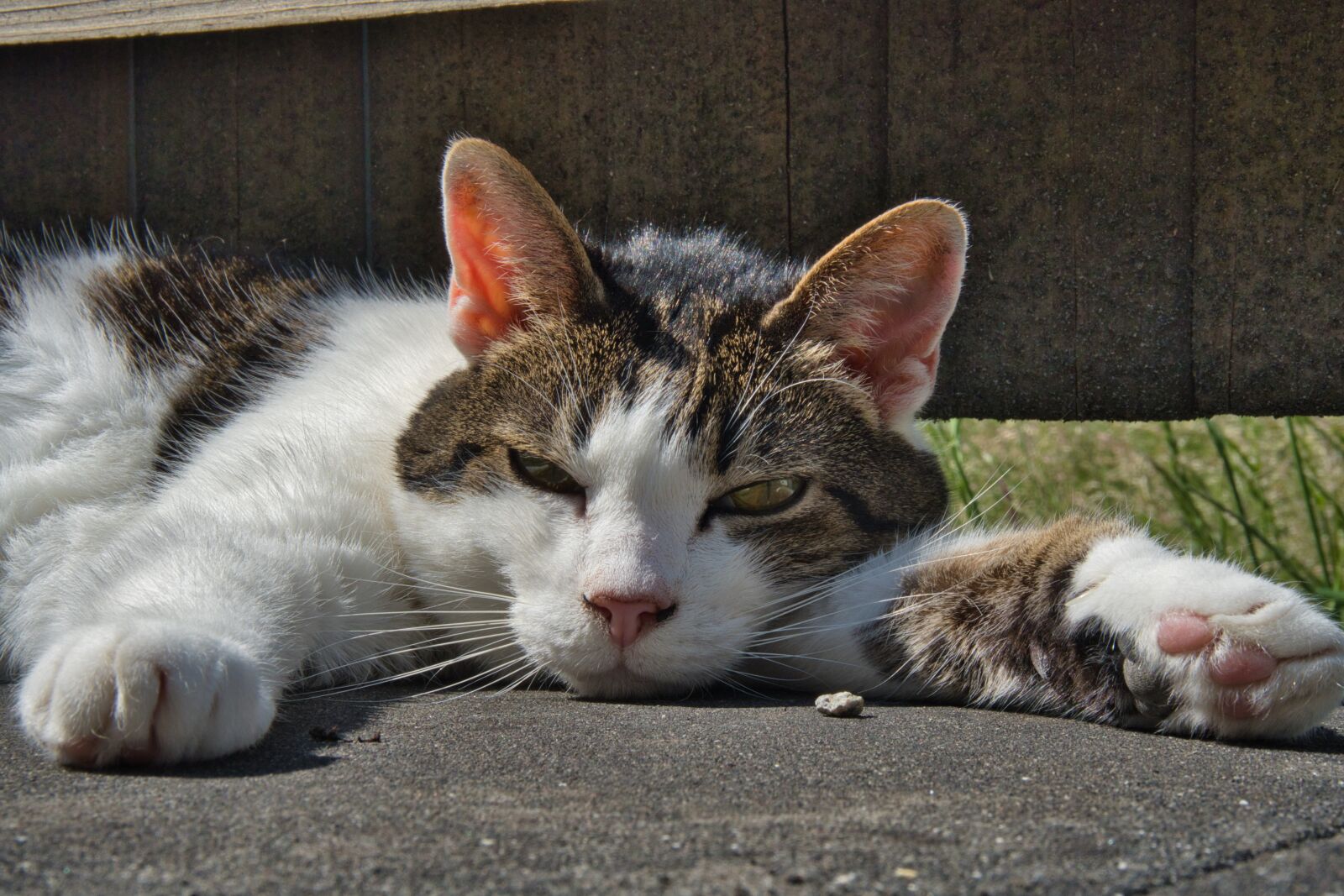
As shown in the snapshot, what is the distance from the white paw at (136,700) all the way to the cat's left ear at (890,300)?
1113mm

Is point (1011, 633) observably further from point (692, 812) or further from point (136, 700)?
point (136, 700)

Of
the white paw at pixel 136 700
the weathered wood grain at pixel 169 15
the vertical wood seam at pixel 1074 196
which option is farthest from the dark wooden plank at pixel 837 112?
the white paw at pixel 136 700

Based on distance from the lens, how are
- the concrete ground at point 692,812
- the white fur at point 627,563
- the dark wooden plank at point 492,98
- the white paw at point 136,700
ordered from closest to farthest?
the concrete ground at point 692,812, the white paw at point 136,700, the white fur at point 627,563, the dark wooden plank at point 492,98

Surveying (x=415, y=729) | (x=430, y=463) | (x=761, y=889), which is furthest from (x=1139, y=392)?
(x=761, y=889)

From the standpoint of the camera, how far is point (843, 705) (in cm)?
167

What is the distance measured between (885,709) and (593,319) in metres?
0.83

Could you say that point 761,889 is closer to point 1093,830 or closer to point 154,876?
point 1093,830

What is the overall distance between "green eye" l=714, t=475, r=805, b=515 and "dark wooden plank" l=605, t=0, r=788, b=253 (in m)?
1.04

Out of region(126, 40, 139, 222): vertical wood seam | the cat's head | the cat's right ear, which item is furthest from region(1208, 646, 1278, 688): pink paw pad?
region(126, 40, 139, 222): vertical wood seam

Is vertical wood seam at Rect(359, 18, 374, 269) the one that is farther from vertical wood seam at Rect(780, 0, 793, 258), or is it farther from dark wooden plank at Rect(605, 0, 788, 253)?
vertical wood seam at Rect(780, 0, 793, 258)

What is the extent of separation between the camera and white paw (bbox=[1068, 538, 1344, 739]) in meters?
1.47

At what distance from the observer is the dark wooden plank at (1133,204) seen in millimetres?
2557

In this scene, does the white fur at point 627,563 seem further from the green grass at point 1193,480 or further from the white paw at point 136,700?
the green grass at point 1193,480

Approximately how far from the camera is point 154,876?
38.0 inches
